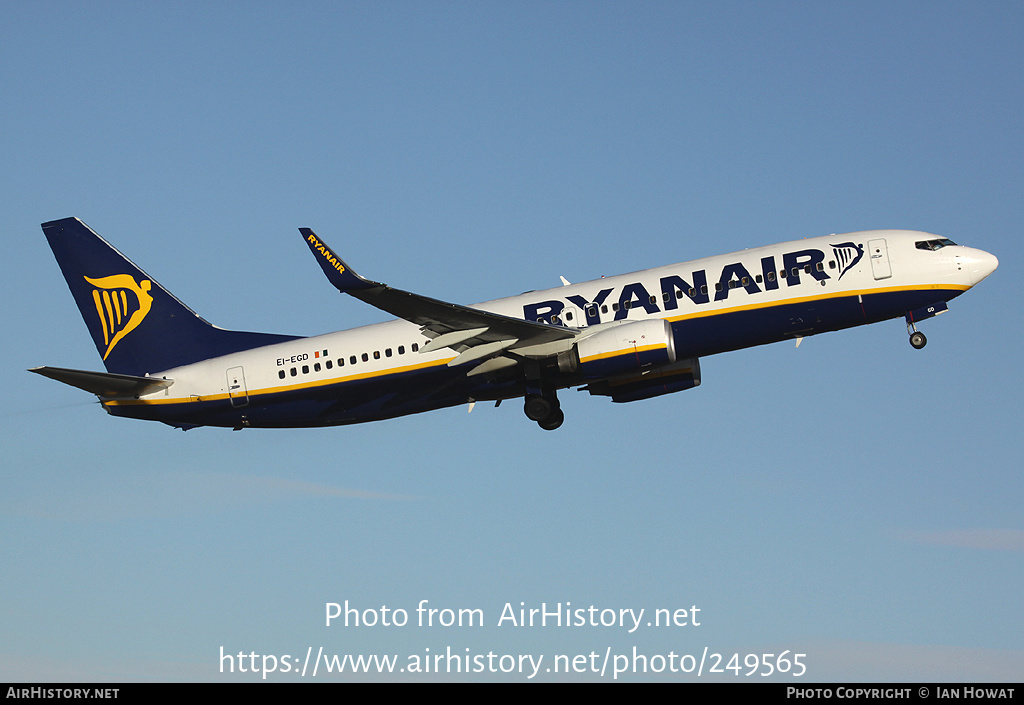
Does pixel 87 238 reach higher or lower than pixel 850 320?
higher

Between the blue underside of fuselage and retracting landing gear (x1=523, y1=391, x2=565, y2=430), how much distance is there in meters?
0.57

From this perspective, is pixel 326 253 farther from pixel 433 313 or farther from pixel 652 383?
pixel 652 383

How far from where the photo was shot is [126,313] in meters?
43.3

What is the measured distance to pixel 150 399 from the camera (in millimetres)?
40750

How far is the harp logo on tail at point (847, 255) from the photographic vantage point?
36.5 metres

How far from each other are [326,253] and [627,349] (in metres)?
9.72

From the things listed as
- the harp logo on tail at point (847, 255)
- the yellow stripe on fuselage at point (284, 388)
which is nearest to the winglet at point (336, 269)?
the yellow stripe on fuselage at point (284, 388)

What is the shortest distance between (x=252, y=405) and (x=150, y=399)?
3845 mm

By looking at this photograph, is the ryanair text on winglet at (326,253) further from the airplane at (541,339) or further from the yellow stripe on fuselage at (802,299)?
the yellow stripe on fuselage at (802,299)

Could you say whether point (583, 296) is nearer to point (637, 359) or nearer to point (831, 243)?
point (637, 359)

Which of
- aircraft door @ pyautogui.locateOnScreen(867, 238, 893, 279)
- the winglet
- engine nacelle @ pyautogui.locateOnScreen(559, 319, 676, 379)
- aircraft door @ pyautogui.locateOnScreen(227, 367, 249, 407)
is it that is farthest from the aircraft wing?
aircraft door @ pyautogui.locateOnScreen(867, 238, 893, 279)

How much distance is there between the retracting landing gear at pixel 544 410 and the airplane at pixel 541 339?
0.22ft
